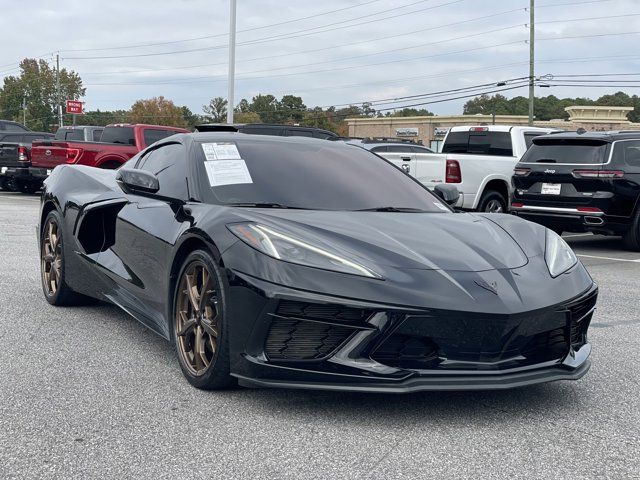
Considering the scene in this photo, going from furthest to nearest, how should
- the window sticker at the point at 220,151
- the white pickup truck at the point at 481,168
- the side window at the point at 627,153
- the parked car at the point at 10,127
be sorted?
the parked car at the point at 10,127 → the white pickup truck at the point at 481,168 → the side window at the point at 627,153 → the window sticker at the point at 220,151

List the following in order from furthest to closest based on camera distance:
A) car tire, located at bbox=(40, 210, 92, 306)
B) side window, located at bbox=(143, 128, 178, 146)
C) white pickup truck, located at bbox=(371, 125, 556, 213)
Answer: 1. side window, located at bbox=(143, 128, 178, 146)
2. white pickup truck, located at bbox=(371, 125, 556, 213)
3. car tire, located at bbox=(40, 210, 92, 306)

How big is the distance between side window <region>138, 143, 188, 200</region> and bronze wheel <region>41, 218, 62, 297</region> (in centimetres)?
115

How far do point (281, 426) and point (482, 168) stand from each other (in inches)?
451

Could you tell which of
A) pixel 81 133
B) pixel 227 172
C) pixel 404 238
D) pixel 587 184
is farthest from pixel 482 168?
pixel 81 133

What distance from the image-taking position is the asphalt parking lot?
3117 millimetres

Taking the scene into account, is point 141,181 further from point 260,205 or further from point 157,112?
point 157,112

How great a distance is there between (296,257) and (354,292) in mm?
342

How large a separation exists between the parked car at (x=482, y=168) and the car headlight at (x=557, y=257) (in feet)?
30.9

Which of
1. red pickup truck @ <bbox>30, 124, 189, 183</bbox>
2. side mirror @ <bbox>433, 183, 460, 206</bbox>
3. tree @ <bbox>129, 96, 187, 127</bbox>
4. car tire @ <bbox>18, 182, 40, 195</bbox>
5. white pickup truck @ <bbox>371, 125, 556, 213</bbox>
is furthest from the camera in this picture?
tree @ <bbox>129, 96, 187, 127</bbox>

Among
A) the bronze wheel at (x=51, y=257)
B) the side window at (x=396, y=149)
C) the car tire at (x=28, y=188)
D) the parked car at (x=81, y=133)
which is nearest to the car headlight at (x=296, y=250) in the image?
the bronze wheel at (x=51, y=257)

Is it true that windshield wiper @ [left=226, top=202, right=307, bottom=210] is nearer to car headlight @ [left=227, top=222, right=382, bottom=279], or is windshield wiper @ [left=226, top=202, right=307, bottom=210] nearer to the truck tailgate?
car headlight @ [left=227, top=222, right=382, bottom=279]

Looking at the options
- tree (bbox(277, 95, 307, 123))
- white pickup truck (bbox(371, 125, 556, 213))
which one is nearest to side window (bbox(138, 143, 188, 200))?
white pickup truck (bbox(371, 125, 556, 213))

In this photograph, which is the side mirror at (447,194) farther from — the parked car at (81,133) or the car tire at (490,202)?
the parked car at (81,133)

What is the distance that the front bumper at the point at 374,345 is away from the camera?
349 cm
